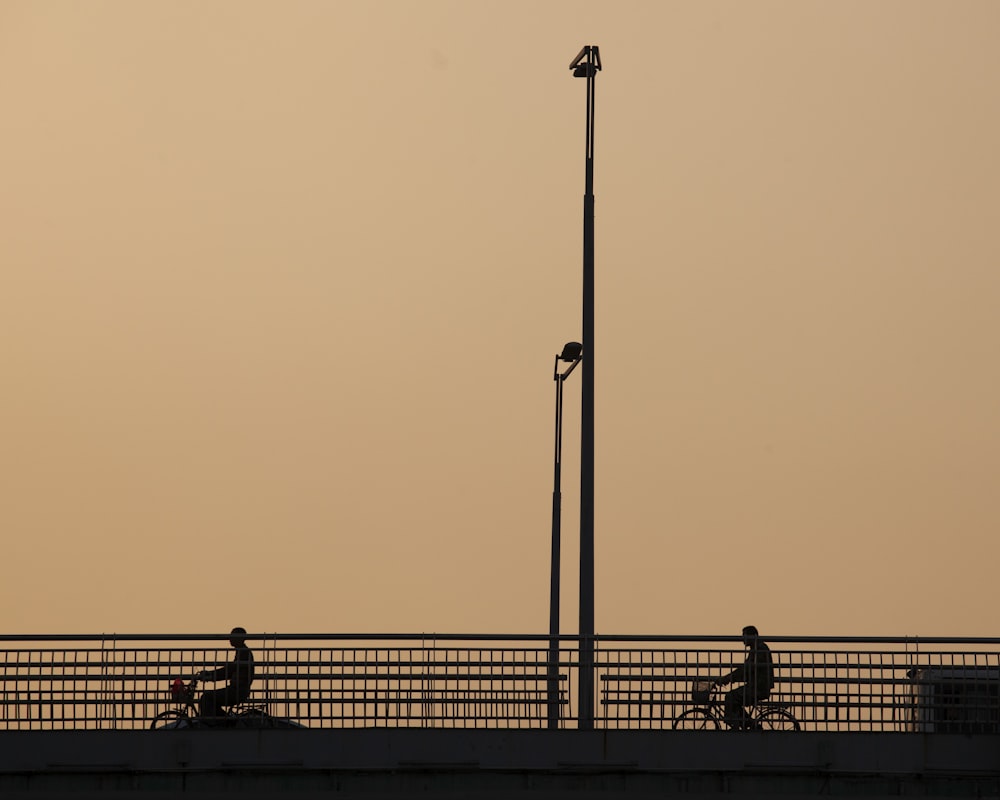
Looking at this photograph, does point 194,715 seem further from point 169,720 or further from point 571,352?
point 571,352

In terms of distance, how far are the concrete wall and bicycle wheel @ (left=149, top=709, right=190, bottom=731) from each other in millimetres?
354

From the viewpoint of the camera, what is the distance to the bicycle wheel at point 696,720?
84.3ft

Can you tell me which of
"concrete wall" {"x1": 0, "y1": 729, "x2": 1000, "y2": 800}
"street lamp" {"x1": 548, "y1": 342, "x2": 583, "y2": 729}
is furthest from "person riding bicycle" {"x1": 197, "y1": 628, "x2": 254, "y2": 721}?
"street lamp" {"x1": 548, "y1": 342, "x2": 583, "y2": 729}

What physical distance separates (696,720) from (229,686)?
492 cm

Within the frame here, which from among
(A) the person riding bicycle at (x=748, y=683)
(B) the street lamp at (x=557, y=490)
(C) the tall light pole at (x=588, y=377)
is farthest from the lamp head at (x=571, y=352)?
(A) the person riding bicycle at (x=748, y=683)

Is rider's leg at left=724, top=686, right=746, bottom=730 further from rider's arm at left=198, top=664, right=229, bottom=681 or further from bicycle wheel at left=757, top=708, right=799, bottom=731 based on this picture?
rider's arm at left=198, top=664, right=229, bottom=681

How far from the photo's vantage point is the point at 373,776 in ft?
82.1

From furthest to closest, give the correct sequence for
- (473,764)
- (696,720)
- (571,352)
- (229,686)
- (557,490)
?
(557,490) → (571,352) → (696,720) → (229,686) → (473,764)

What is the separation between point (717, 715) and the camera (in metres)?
25.8

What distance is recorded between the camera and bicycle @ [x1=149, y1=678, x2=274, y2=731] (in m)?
25.4

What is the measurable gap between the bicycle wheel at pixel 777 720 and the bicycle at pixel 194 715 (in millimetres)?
5156

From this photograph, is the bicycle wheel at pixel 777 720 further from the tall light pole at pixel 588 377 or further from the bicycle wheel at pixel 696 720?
the tall light pole at pixel 588 377

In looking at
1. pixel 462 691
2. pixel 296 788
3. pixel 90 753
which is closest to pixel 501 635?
pixel 462 691

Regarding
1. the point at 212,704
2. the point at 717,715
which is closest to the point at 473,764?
the point at 717,715
